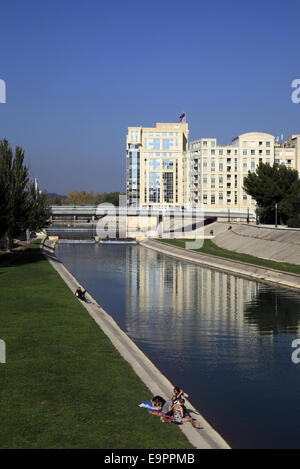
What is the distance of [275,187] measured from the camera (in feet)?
320

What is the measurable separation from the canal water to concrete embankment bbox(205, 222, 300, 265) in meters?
11.2

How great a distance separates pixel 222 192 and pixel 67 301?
130m

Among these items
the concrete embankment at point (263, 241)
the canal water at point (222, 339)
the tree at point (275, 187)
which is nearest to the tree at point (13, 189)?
the canal water at point (222, 339)

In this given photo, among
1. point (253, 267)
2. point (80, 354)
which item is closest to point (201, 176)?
point (253, 267)

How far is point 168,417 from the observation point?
15.0 meters

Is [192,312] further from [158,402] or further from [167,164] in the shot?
[167,164]

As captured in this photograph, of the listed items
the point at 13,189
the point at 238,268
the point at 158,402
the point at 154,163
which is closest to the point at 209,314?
the point at 158,402

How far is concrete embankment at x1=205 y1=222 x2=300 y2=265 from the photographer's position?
2569 inches

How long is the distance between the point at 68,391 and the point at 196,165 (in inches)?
5899

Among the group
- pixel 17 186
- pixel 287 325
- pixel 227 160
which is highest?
pixel 227 160

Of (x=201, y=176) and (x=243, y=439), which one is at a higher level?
(x=201, y=176)

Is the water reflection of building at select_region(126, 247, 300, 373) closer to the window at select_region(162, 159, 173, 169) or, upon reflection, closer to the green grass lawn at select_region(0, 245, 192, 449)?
the green grass lawn at select_region(0, 245, 192, 449)
